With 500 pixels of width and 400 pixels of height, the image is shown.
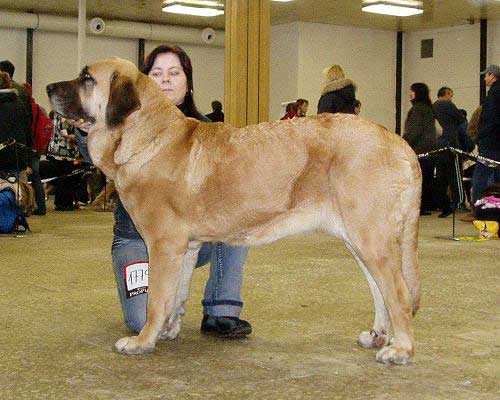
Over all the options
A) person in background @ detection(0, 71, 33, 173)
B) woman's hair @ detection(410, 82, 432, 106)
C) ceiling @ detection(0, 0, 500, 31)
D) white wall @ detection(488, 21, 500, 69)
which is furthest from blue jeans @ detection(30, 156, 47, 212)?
white wall @ detection(488, 21, 500, 69)

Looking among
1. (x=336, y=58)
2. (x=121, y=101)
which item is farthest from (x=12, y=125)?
(x=336, y=58)

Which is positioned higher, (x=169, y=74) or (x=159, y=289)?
(x=169, y=74)

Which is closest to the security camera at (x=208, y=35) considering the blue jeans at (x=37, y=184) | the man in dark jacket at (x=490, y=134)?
the blue jeans at (x=37, y=184)

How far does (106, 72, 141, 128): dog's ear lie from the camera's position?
3.69 metres

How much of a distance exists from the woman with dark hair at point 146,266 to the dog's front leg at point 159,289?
1.32 feet

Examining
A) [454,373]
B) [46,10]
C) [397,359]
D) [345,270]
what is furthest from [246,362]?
[46,10]

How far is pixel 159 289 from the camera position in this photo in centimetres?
373

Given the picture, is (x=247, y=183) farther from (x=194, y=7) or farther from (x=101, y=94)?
(x=194, y=7)

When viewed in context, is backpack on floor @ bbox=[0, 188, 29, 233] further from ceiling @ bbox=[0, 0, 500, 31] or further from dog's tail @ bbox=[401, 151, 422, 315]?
ceiling @ bbox=[0, 0, 500, 31]

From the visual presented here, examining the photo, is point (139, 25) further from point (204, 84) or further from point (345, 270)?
point (345, 270)

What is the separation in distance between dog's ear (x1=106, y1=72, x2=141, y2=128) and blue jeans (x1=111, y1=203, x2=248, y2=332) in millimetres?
766

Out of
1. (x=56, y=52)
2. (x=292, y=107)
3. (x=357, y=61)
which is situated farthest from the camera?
(x=357, y=61)

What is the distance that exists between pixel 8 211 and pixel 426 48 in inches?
557

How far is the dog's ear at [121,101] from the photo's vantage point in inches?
145
